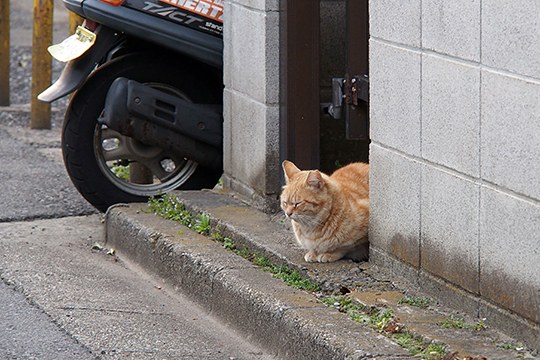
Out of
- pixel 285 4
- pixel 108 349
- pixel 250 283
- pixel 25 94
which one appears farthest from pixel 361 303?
pixel 25 94

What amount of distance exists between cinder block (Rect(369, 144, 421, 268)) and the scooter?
83.3 inches

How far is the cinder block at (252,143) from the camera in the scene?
7.09 metres

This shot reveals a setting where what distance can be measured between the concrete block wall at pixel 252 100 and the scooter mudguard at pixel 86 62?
2.46 ft

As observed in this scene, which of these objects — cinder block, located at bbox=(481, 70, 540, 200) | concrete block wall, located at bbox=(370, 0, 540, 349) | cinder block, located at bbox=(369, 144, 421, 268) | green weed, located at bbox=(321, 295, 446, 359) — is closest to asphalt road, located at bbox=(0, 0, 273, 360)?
green weed, located at bbox=(321, 295, 446, 359)

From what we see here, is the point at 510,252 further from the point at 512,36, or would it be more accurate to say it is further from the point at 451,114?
the point at 512,36

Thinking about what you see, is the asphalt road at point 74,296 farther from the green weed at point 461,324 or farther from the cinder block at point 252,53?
the cinder block at point 252,53

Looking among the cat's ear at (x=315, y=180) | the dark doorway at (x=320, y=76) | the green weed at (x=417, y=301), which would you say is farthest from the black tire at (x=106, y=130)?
the green weed at (x=417, y=301)

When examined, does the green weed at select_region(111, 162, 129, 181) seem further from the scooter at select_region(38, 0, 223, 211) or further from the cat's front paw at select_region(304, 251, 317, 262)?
the cat's front paw at select_region(304, 251, 317, 262)

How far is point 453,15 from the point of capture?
16.6ft

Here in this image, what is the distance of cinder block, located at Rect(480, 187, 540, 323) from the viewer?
4.59m

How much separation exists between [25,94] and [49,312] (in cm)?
734

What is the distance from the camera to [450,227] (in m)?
5.20

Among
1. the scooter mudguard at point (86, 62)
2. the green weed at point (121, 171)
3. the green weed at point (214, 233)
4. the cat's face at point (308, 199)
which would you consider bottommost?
the green weed at point (121, 171)

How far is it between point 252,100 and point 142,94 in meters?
0.75
